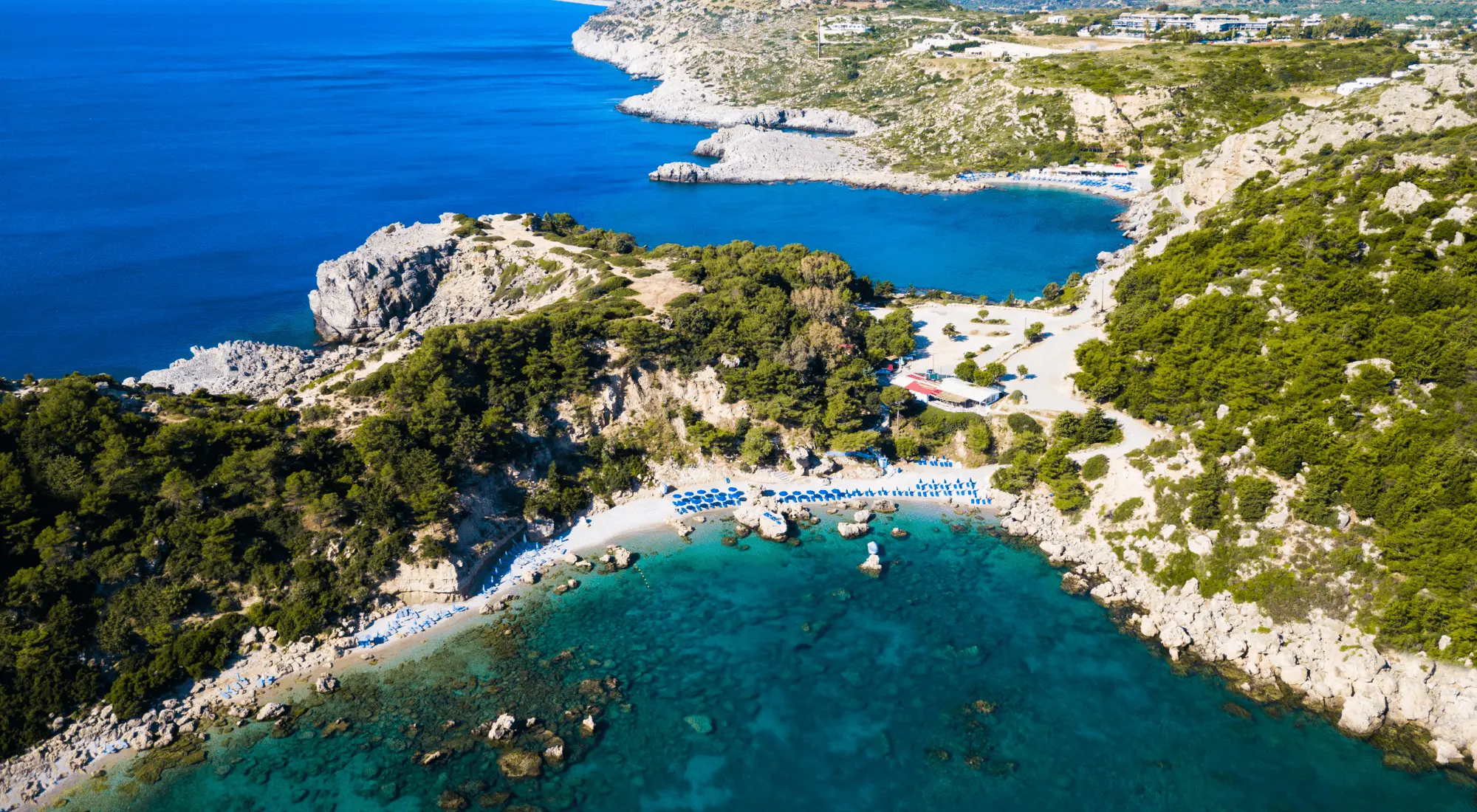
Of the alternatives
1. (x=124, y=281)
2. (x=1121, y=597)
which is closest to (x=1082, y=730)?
(x=1121, y=597)

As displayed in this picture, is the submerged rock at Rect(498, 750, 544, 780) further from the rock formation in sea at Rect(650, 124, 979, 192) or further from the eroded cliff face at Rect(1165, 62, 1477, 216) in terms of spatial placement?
the rock formation in sea at Rect(650, 124, 979, 192)

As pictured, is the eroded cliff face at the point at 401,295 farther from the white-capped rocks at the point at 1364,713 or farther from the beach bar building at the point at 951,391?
the white-capped rocks at the point at 1364,713

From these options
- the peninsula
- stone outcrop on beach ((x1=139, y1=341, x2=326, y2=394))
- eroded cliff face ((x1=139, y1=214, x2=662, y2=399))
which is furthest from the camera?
eroded cliff face ((x1=139, y1=214, x2=662, y2=399))

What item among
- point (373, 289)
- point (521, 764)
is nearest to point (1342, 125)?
point (521, 764)

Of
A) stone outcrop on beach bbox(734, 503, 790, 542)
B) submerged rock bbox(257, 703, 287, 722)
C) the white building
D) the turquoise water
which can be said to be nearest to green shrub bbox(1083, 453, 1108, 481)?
the turquoise water

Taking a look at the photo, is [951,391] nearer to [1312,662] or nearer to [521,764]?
[1312,662]

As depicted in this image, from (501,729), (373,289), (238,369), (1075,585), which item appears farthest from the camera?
(373,289)

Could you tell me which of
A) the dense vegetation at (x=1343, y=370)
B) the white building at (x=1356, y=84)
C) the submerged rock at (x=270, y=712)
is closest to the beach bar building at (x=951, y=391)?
the dense vegetation at (x=1343, y=370)
